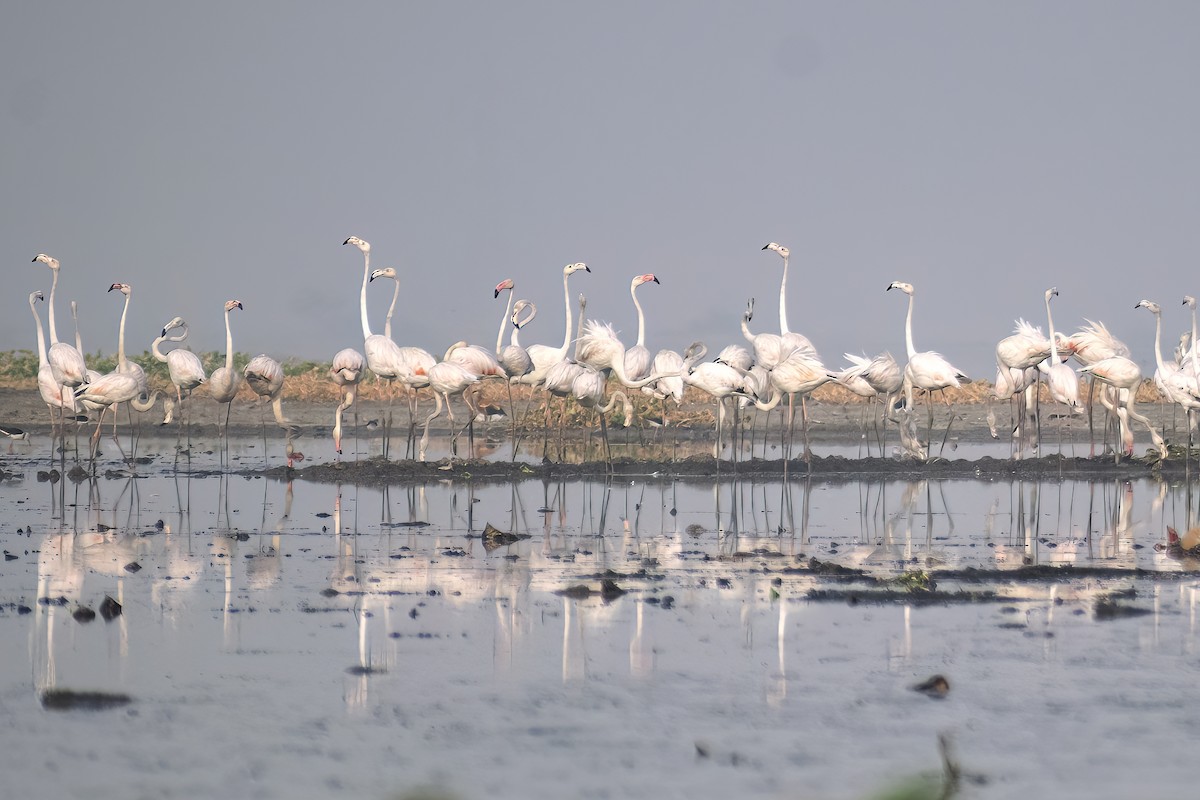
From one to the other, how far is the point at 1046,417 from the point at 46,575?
28735 mm

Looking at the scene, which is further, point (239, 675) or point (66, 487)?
point (66, 487)

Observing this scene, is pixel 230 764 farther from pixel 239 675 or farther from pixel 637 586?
pixel 637 586

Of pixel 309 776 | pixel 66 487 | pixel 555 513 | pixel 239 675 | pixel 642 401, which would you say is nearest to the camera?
pixel 309 776

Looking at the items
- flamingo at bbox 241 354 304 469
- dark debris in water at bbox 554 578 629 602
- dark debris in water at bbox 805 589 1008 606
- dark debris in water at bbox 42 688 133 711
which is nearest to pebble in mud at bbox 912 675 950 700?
dark debris in water at bbox 805 589 1008 606

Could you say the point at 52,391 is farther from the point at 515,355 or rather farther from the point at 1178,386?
the point at 1178,386

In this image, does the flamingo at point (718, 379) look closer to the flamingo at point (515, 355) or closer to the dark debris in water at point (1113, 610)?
the flamingo at point (515, 355)

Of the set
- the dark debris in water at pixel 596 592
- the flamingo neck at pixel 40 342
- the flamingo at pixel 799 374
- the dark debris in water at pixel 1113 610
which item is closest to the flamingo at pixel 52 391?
the flamingo neck at pixel 40 342

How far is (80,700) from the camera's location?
262 inches

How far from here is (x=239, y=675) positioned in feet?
23.8

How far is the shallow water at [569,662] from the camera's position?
Result: 5.77 m

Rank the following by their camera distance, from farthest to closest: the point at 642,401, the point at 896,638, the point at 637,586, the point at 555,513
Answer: the point at 642,401
the point at 555,513
the point at 637,586
the point at 896,638

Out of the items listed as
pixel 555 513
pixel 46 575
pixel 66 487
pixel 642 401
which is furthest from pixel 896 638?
pixel 642 401

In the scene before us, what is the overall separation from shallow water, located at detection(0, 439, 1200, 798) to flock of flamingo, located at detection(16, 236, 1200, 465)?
6.37 meters

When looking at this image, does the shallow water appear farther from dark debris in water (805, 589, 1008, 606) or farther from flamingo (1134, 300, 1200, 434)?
flamingo (1134, 300, 1200, 434)
